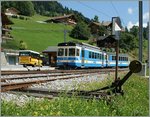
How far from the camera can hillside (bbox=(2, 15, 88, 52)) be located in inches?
1981

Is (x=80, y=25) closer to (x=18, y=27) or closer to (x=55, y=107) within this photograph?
(x=55, y=107)

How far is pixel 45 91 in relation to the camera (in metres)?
8.98

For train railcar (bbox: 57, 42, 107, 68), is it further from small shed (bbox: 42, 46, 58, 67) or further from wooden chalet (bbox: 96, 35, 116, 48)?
small shed (bbox: 42, 46, 58, 67)

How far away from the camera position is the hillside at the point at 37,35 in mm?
50312

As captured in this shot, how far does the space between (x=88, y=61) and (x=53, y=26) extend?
21.5 meters

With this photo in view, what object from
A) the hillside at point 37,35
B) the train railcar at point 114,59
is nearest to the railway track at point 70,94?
the train railcar at point 114,59

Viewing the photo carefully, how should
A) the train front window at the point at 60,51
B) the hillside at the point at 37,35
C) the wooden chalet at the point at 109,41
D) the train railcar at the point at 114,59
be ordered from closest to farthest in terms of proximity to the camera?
the wooden chalet at the point at 109,41 < the train front window at the point at 60,51 < the train railcar at the point at 114,59 < the hillside at the point at 37,35

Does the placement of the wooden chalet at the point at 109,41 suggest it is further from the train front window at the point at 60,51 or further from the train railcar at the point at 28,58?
Answer: the train railcar at the point at 28,58

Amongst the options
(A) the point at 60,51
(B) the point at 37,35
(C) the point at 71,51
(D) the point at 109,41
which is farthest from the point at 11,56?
(D) the point at 109,41

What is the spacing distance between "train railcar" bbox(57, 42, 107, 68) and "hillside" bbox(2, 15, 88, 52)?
16326 millimetres

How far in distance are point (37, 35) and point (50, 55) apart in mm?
5899

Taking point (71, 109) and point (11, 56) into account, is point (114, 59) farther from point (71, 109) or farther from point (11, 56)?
point (71, 109)

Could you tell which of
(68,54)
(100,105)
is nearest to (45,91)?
(100,105)

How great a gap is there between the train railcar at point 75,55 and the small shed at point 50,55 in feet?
47.6
